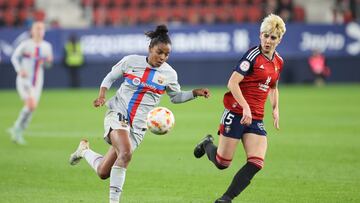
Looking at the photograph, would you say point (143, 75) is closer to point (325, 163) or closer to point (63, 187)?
point (63, 187)

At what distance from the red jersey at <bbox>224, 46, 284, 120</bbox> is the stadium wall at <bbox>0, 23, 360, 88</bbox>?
22.8 meters

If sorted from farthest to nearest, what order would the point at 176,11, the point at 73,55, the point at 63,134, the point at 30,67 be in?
the point at 176,11 → the point at 73,55 → the point at 63,134 → the point at 30,67

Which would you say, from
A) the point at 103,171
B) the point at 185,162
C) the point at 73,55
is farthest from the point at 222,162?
the point at 73,55

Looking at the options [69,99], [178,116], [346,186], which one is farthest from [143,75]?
[69,99]

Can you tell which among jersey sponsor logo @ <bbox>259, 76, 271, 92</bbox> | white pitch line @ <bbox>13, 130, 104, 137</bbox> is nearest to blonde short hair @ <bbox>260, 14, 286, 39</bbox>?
jersey sponsor logo @ <bbox>259, 76, 271, 92</bbox>

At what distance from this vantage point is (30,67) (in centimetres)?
1697

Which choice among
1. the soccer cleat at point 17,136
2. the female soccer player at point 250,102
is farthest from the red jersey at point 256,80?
the soccer cleat at point 17,136

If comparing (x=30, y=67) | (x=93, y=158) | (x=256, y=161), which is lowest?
(x=30, y=67)

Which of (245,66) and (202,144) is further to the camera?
(202,144)

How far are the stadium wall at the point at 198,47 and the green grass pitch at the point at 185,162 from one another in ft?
26.1

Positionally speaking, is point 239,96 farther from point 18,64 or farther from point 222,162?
point 18,64

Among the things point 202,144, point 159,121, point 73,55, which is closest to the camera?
point 159,121

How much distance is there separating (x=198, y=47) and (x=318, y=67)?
4960 millimetres

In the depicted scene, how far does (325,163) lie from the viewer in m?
13.3
